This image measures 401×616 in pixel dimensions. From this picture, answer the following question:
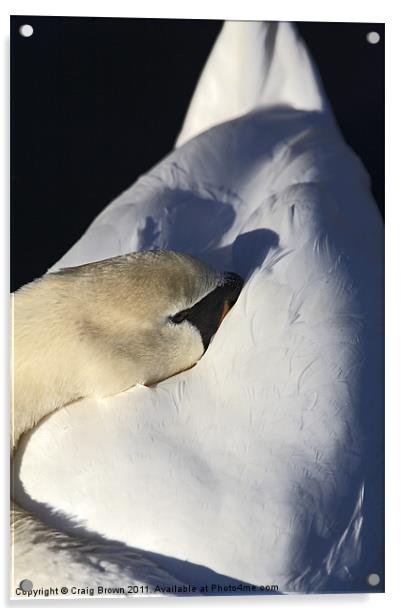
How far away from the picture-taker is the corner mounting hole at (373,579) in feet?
5.25

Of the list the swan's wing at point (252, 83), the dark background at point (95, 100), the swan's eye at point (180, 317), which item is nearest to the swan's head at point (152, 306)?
the swan's eye at point (180, 317)

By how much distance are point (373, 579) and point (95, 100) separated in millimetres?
955

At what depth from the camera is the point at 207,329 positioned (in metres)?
1.64

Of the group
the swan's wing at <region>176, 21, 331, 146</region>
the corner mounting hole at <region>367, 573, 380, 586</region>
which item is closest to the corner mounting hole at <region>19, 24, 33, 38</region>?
the swan's wing at <region>176, 21, 331, 146</region>

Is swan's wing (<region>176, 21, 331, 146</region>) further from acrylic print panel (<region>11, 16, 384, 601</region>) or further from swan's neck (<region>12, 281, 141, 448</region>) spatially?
swan's neck (<region>12, 281, 141, 448</region>)

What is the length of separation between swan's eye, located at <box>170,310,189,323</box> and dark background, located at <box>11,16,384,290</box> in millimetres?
243

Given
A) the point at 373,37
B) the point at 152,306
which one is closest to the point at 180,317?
the point at 152,306

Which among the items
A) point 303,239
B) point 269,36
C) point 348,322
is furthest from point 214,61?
point 348,322

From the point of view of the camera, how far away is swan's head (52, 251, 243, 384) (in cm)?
156

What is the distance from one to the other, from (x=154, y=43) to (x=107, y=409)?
0.65 metres

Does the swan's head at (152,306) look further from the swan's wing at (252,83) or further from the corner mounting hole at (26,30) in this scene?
the swan's wing at (252,83)

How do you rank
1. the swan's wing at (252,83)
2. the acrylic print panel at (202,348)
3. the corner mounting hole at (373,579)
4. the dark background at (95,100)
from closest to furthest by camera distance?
the acrylic print panel at (202,348), the corner mounting hole at (373,579), the dark background at (95,100), the swan's wing at (252,83)

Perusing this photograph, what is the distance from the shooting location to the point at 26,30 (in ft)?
5.54
